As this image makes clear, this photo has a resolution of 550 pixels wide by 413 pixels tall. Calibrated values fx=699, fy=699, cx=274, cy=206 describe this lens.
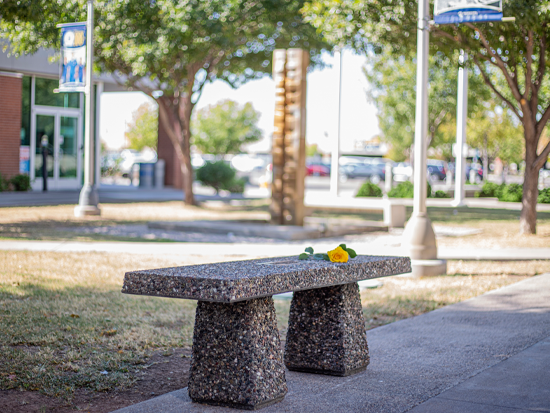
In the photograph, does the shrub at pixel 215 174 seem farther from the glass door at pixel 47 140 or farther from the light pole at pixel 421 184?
the light pole at pixel 421 184

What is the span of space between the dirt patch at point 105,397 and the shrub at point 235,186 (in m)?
25.2

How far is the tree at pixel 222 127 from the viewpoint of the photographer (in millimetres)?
58531

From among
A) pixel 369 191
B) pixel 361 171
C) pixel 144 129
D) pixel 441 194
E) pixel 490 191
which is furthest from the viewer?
pixel 144 129

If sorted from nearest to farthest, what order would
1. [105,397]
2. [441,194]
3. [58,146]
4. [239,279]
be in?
[239,279], [105,397], [441,194], [58,146]

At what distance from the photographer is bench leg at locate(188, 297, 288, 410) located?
13.7 ft

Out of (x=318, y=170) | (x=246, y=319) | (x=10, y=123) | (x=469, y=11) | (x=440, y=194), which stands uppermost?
(x=469, y=11)

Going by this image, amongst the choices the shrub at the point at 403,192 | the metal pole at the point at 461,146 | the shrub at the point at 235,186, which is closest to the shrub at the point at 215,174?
the shrub at the point at 235,186

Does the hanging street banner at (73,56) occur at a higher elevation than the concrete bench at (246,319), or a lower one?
higher

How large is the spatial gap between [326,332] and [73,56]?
46.5ft

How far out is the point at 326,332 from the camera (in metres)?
5.00

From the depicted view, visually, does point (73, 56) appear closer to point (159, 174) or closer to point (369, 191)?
point (369, 191)

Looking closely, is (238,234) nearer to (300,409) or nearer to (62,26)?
(62,26)

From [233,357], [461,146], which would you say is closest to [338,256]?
[233,357]

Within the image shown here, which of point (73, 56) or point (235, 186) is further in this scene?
point (235, 186)
